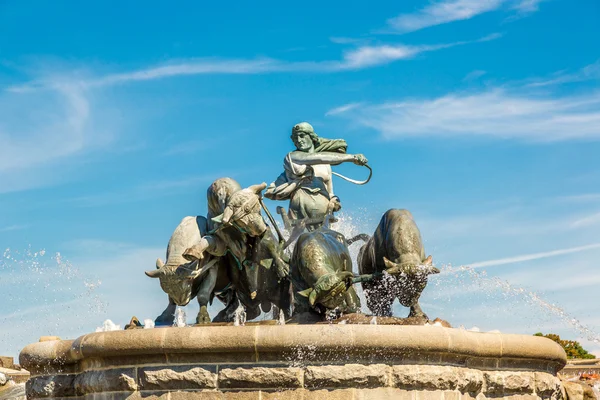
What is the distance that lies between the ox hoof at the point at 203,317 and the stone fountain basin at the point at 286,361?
159cm

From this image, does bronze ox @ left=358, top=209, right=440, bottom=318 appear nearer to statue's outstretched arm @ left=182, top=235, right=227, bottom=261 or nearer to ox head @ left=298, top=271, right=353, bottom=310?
ox head @ left=298, top=271, right=353, bottom=310

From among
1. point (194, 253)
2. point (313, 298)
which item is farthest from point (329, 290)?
point (194, 253)

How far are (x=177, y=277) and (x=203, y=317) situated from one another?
50 cm

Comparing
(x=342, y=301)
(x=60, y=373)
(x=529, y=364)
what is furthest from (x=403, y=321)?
(x=60, y=373)

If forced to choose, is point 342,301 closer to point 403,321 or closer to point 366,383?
point 403,321

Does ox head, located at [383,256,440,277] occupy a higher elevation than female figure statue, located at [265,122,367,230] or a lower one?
lower

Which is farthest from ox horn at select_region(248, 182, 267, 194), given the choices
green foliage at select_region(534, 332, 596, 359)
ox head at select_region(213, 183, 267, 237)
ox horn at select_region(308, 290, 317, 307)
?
green foliage at select_region(534, 332, 596, 359)

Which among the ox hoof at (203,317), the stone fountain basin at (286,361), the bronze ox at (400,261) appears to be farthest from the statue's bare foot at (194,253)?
the bronze ox at (400,261)

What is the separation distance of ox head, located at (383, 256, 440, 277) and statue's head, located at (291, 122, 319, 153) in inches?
101

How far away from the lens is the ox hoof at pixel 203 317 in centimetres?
1048

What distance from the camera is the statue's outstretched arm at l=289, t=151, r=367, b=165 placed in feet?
39.9

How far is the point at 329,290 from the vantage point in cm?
960

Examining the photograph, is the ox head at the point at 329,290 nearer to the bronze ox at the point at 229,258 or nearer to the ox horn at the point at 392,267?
the ox horn at the point at 392,267

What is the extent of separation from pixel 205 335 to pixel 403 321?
219 centimetres
